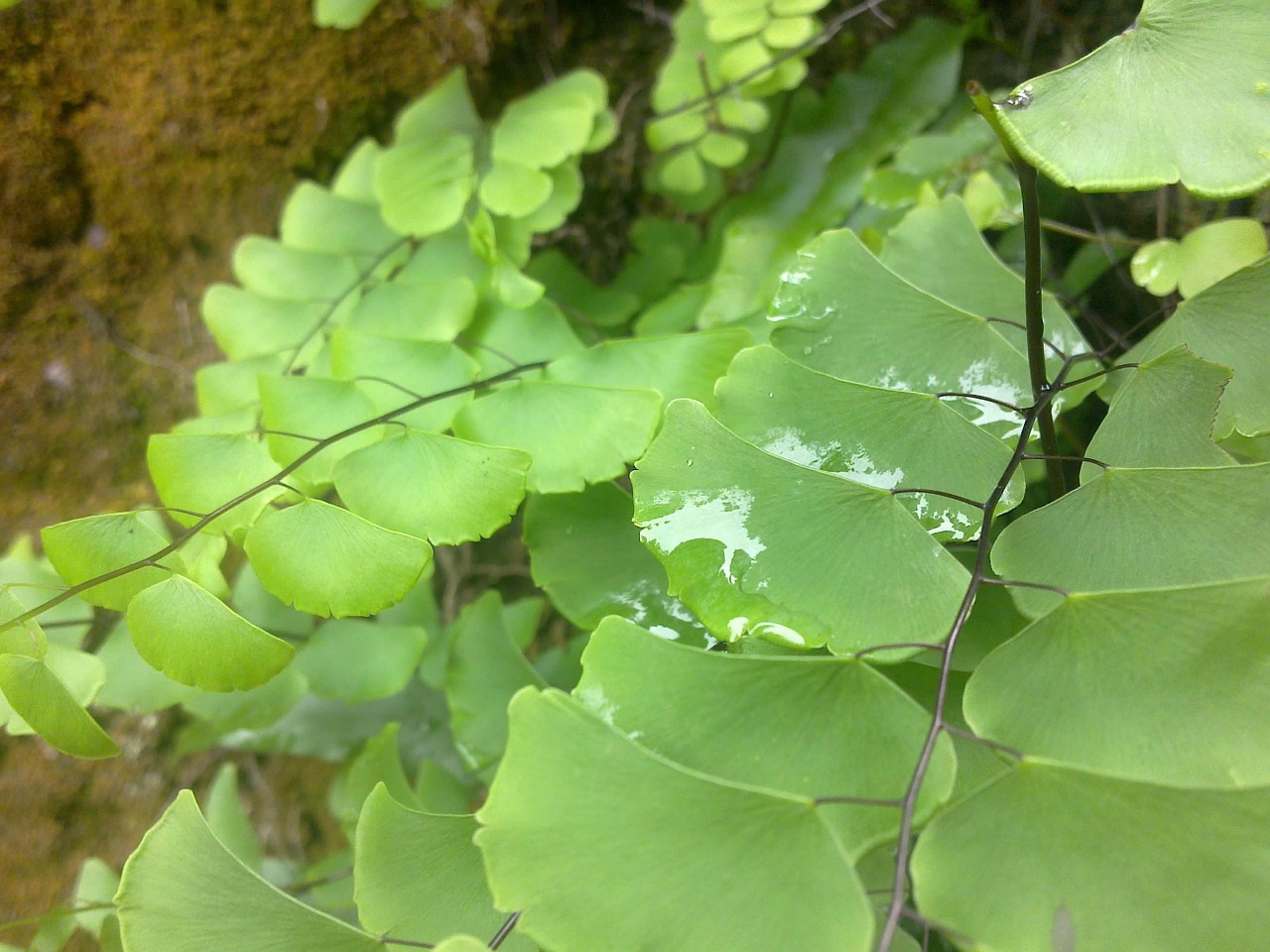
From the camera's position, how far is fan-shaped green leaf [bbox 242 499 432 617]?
465 mm

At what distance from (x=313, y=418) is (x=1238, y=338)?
583 millimetres

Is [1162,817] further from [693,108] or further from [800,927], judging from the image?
[693,108]

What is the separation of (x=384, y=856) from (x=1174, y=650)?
16.1 inches

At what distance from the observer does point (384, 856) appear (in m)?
0.45

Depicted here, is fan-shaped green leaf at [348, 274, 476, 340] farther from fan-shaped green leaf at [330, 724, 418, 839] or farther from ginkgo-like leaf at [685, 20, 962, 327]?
fan-shaped green leaf at [330, 724, 418, 839]

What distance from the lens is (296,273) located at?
0.77 meters

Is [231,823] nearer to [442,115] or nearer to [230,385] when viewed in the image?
[230,385]

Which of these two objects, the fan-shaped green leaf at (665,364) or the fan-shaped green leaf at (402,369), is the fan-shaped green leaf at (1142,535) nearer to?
the fan-shaped green leaf at (665,364)

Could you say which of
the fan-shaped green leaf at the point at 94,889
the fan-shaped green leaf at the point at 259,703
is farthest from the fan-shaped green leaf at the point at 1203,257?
the fan-shaped green leaf at the point at 94,889

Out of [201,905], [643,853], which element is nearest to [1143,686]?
[643,853]

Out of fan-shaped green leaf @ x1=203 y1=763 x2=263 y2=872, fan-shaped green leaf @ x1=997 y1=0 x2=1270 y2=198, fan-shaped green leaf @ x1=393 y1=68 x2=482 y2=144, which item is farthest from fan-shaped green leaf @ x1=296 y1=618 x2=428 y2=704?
fan-shaped green leaf @ x1=997 y1=0 x2=1270 y2=198

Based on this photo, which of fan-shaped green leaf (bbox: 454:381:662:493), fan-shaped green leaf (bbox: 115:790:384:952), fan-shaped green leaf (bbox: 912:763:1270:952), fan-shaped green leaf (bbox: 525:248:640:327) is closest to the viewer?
fan-shaped green leaf (bbox: 912:763:1270:952)

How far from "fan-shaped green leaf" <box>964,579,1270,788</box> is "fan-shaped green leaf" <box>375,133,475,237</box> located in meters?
0.58

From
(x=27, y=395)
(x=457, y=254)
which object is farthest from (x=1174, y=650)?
(x=27, y=395)
